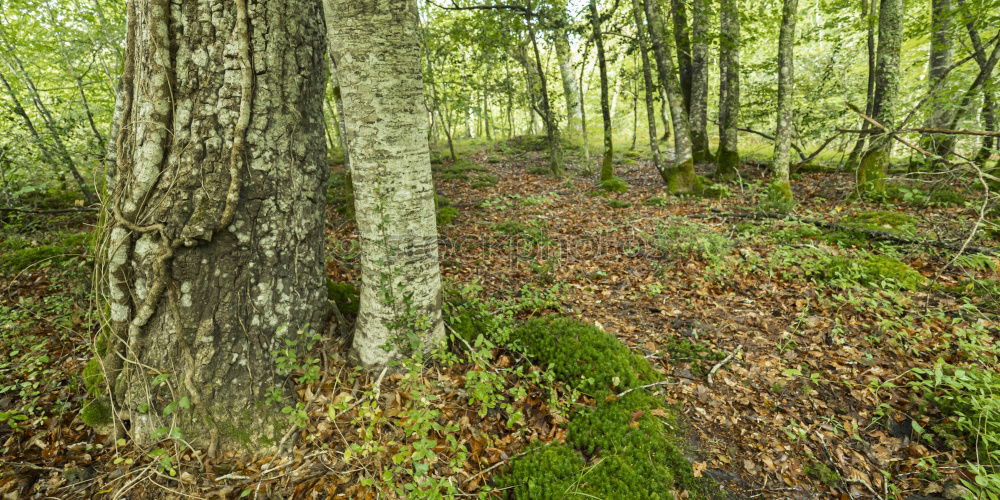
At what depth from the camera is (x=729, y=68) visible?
10.4 m

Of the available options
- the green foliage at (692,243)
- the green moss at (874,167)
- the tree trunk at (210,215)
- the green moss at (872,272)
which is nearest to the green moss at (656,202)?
the green foliage at (692,243)

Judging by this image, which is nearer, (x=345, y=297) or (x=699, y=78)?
(x=345, y=297)

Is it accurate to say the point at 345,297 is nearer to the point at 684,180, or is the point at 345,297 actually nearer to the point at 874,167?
the point at 684,180

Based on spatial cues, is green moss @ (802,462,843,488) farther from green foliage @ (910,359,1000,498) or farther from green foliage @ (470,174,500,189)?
green foliage @ (470,174,500,189)

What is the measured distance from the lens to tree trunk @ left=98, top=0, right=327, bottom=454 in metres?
2.44

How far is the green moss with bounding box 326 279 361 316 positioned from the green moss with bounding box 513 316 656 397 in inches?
61.9

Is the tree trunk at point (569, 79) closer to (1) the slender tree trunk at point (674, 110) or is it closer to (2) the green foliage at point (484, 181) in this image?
(2) the green foliage at point (484, 181)

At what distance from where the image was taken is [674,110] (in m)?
8.88

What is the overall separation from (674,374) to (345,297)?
10.8 feet

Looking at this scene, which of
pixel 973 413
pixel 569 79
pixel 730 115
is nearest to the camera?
pixel 973 413

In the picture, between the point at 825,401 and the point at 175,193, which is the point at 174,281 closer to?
the point at 175,193

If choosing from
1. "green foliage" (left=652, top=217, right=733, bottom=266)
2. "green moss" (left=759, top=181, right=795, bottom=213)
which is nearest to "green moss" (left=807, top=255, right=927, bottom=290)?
"green foliage" (left=652, top=217, right=733, bottom=266)

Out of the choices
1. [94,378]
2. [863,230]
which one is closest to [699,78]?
[863,230]

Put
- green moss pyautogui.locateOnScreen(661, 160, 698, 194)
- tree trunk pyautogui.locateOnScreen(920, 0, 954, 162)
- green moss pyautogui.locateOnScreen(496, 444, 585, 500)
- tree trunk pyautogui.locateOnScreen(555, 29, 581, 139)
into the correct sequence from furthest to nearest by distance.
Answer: tree trunk pyautogui.locateOnScreen(555, 29, 581, 139) → green moss pyautogui.locateOnScreen(661, 160, 698, 194) → tree trunk pyautogui.locateOnScreen(920, 0, 954, 162) → green moss pyautogui.locateOnScreen(496, 444, 585, 500)
